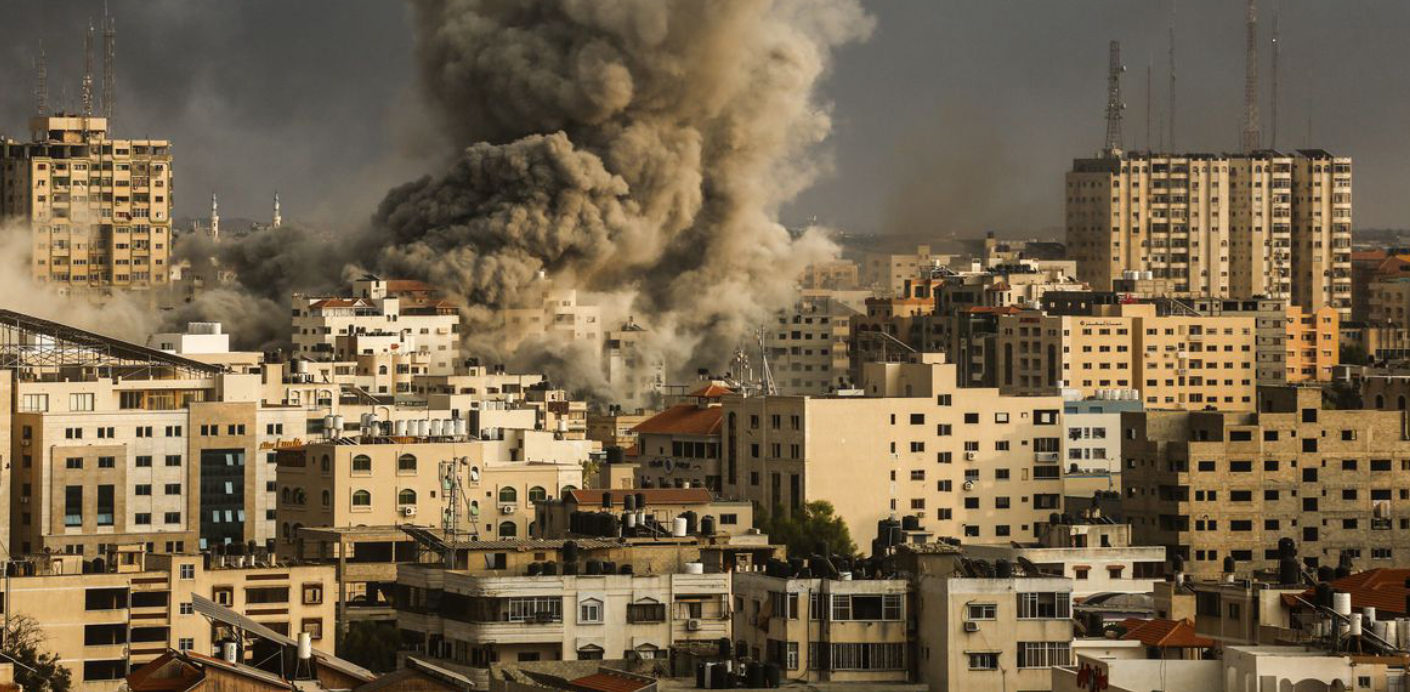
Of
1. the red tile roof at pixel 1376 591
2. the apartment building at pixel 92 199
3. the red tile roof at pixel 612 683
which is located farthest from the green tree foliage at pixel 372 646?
the apartment building at pixel 92 199

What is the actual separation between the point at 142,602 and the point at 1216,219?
109 meters

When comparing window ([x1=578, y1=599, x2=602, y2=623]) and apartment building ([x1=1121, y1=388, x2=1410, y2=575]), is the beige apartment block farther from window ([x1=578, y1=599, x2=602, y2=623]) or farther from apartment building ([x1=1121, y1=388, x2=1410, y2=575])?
apartment building ([x1=1121, y1=388, x2=1410, y2=575])

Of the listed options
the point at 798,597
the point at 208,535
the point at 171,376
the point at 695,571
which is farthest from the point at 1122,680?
the point at 171,376

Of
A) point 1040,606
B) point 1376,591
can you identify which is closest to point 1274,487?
point 1376,591

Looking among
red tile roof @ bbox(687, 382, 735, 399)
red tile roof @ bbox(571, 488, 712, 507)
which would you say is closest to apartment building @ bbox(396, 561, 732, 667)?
red tile roof @ bbox(571, 488, 712, 507)

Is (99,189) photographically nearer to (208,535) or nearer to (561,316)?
(561,316)

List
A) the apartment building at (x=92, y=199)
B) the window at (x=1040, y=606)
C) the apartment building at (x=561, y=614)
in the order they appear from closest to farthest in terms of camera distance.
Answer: the window at (x=1040, y=606), the apartment building at (x=561, y=614), the apartment building at (x=92, y=199)

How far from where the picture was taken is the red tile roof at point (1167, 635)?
39656 millimetres

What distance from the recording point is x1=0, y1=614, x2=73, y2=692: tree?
41219 millimetres

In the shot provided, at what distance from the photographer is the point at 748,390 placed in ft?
264

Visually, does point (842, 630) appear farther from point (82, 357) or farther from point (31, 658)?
point (82, 357)

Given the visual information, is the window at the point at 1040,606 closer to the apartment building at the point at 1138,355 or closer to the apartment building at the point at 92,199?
the apartment building at the point at 1138,355

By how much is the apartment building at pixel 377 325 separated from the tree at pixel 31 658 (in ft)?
200

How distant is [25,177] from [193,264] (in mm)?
7178
